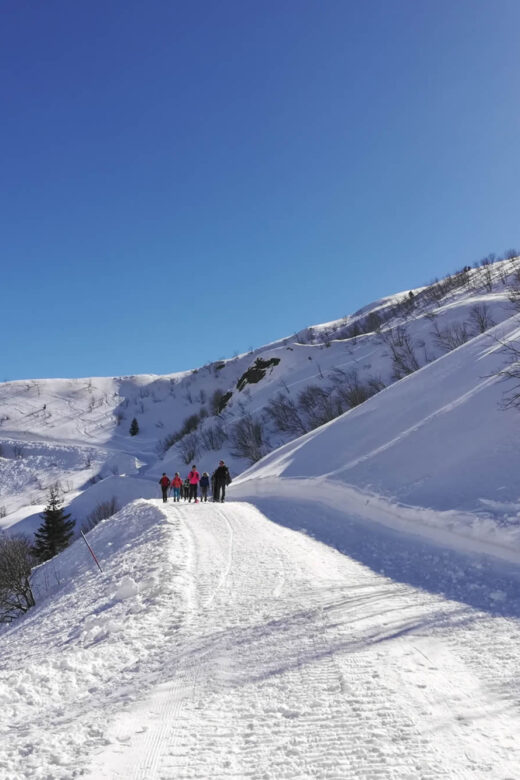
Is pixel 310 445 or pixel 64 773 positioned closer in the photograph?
pixel 64 773

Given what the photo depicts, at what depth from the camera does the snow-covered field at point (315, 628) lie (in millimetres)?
2766

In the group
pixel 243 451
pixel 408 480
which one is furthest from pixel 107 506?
pixel 408 480

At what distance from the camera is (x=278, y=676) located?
12.3 ft

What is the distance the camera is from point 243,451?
47719 mm

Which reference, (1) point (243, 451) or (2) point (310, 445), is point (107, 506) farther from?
(2) point (310, 445)

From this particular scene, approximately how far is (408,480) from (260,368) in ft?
170

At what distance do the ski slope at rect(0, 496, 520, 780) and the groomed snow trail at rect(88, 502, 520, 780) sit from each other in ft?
0.04

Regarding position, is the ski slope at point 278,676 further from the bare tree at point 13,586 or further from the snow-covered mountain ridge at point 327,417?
the bare tree at point 13,586

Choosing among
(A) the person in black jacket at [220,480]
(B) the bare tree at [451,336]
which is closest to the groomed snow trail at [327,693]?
(A) the person in black jacket at [220,480]

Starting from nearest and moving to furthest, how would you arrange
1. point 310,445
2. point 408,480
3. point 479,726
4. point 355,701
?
point 479,726 < point 355,701 < point 408,480 < point 310,445

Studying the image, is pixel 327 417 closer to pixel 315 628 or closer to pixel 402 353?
pixel 402 353

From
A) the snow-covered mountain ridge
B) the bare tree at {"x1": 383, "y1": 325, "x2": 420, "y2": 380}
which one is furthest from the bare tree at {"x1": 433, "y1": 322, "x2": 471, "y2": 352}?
the bare tree at {"x1": 383, "y1": 325, "x2": 420, "y2": 380}

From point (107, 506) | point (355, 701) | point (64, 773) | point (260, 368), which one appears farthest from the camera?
point (260, 368)

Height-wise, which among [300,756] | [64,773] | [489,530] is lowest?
[489,530]
